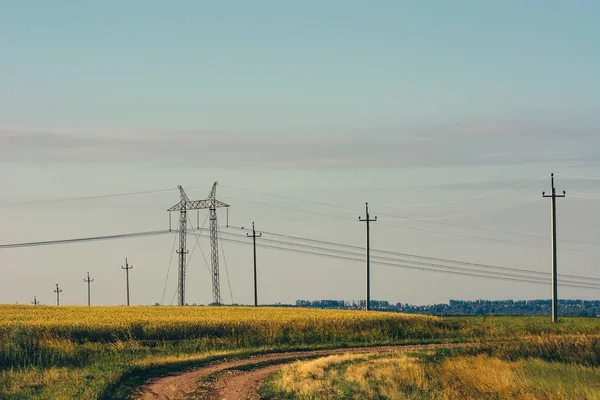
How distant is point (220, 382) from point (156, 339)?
2109cm

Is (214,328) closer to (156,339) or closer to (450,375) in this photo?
(156,339)

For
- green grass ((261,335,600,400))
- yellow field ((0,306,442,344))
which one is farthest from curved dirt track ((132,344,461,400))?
yellow field ((0,306,442,344))

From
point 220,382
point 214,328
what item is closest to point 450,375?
point 220,382

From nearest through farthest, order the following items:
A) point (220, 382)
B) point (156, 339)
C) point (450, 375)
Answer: point (220, 382)
point (450, 375)
point (156, 339)

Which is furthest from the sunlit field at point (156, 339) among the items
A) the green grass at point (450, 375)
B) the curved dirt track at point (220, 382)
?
the green grass at point (450, 375)

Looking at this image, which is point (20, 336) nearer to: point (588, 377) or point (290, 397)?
point (290, 397)

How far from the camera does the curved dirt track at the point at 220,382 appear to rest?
30.0m

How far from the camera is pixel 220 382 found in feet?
109

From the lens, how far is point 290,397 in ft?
97.6

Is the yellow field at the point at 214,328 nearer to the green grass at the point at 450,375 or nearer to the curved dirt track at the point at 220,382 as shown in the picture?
the curved dirt track at the point at 220,382

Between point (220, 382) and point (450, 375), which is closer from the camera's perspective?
point (220, 382)

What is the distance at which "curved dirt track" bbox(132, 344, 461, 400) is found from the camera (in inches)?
1179

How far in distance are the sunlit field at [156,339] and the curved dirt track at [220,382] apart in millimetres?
870

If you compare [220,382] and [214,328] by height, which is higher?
[220,382]
